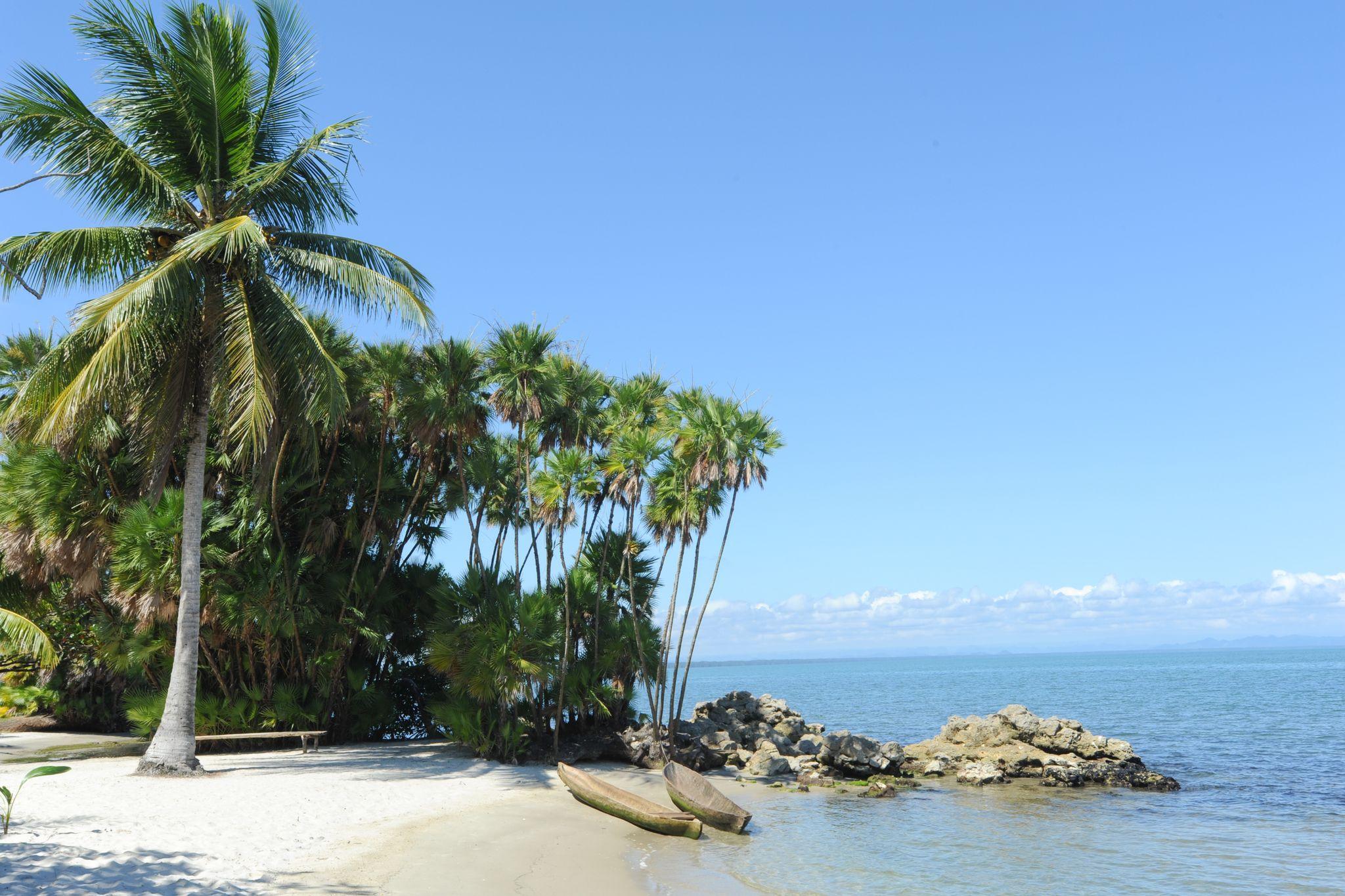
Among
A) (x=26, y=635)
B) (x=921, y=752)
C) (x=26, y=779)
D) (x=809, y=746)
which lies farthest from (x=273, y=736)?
(x=921, y=752)

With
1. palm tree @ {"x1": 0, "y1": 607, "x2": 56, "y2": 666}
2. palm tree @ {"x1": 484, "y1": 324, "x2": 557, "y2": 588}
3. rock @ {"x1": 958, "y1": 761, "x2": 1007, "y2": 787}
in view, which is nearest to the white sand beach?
palm tree @ {"x1": 0, "y1": 607, "x2": 56, "y2": 666}

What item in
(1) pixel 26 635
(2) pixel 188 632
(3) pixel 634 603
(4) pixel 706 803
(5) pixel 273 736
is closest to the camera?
(4) pixel 706 803

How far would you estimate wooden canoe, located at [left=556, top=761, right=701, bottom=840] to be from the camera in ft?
46.2

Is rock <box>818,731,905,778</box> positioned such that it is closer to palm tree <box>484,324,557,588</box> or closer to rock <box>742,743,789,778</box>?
rock <box>742,743,789,778</box>

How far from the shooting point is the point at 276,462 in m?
17.2

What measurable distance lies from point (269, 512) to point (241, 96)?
27.2 feet

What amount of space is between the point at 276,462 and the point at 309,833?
8293 mm

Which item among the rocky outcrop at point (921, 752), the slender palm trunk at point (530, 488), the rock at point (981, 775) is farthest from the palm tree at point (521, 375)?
the rock at point (981, 775)

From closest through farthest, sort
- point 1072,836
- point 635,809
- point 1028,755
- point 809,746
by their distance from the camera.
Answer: point 635,809
point 1072,836
point 1028,755
point 809,746

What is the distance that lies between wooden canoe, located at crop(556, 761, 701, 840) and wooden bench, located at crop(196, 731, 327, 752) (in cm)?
625

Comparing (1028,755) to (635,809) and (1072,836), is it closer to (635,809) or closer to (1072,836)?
(1072,836)

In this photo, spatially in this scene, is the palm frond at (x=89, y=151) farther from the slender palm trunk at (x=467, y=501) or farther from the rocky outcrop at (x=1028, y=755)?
the rocky outcrop at (x=1028, y=755)

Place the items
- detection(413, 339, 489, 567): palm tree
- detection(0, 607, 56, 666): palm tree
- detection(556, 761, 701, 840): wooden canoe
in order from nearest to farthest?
detection(556, 761, 701, 840): wooden canoe, detection(0, 607, 56, 666): palm tree, detection(413, 339, 489, 567): palm tree

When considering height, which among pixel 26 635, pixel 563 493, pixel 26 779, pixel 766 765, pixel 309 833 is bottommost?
pixel 766 765
